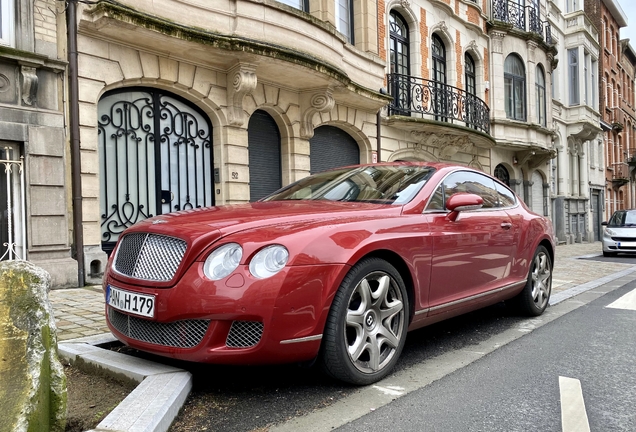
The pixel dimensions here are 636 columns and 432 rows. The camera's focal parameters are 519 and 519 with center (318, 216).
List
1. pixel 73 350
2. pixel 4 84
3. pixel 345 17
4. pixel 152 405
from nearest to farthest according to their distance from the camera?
pixel 152 405 < pixel 73 350 < pixel 4 84 < pixel 345 17

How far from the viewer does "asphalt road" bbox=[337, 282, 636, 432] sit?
2.68 meters

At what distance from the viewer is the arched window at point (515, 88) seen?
20875 mm

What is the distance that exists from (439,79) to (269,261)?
1639 cm

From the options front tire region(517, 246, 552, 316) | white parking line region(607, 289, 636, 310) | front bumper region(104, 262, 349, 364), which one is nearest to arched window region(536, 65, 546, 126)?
white parking line region(607, 289, 636, 310)

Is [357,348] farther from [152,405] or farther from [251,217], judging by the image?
[152,405]

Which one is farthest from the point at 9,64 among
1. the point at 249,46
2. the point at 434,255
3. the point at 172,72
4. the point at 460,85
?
the point at 460,85

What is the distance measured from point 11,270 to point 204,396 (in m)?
1.31

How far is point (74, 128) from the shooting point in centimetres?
772

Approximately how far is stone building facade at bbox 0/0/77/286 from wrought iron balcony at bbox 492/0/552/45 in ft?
58.0

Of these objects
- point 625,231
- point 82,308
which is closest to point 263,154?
point 82,308

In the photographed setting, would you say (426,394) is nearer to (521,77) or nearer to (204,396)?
(204,396)

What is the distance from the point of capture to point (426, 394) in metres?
3.09

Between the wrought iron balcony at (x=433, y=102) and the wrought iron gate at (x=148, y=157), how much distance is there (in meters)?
6.84

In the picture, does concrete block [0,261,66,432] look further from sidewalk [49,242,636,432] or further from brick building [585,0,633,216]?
brick building [585,0,633,216]
